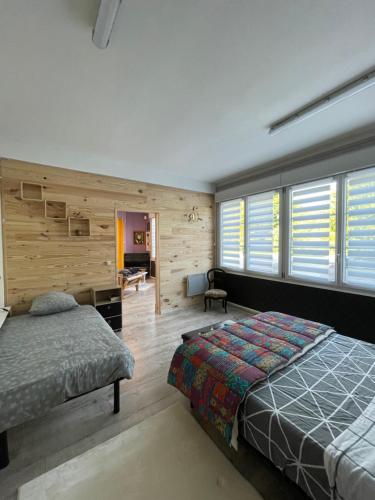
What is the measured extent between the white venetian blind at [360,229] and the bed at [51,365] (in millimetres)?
3031

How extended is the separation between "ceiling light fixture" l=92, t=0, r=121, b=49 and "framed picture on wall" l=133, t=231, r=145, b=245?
7.68 meters

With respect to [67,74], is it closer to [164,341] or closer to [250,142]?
[250,142]

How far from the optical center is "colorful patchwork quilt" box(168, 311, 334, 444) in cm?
138

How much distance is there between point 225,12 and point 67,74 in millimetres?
1283

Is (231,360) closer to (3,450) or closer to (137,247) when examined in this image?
(3,450)

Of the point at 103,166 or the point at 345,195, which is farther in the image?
the point at 103,166

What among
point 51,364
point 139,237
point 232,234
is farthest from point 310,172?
point 139,237

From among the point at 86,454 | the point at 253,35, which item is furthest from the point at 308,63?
the point at 86,454

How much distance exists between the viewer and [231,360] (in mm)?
1595

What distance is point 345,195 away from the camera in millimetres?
2916

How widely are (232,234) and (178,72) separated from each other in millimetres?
3359

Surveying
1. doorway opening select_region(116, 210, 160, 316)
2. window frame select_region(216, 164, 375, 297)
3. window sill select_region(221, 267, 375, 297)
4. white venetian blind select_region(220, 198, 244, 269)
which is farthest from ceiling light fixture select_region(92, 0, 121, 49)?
doorway opening select_region(116, 210, 160, 316)

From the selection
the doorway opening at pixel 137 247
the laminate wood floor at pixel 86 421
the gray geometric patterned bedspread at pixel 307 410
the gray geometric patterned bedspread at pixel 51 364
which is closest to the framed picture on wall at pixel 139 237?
the doorway opening at pixel 137 247

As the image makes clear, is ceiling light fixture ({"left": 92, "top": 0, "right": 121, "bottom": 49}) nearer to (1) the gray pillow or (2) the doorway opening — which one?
(1) the gray pillow
